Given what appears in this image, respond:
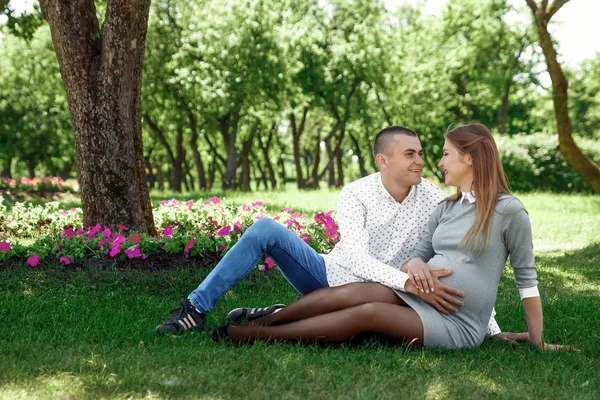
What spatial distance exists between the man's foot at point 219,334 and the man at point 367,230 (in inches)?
10.8

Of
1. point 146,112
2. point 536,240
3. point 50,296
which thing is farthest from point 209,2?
point 50,296

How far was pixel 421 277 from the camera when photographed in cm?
407

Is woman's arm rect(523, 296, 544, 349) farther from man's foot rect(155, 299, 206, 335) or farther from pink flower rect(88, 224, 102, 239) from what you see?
pink flower rect(88, 224, 102, 239)

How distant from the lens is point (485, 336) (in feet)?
15.8

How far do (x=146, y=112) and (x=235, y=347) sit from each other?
2462cm

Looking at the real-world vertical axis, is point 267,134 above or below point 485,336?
above

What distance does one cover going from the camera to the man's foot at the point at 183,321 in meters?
4.64

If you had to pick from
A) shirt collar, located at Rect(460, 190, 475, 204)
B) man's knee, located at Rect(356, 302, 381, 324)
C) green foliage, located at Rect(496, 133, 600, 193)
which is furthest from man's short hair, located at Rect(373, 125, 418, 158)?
green foliage, located at Rect(496, 133, 600, 193)

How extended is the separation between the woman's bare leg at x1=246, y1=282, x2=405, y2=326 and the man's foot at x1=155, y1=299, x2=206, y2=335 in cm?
75

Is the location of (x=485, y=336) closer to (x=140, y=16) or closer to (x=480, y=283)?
(x=480, y=283)

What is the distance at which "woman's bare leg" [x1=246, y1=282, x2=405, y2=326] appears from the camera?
13.9ft

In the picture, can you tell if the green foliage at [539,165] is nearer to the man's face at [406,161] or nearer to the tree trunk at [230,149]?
the tree trunk at [230,149]

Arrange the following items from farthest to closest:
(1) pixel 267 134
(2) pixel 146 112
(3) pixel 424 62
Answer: (1) pixel 267 134, (3) pixel 424 62, (2) pixel 146 112

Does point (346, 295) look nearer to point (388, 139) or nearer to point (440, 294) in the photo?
point (440, 294)
